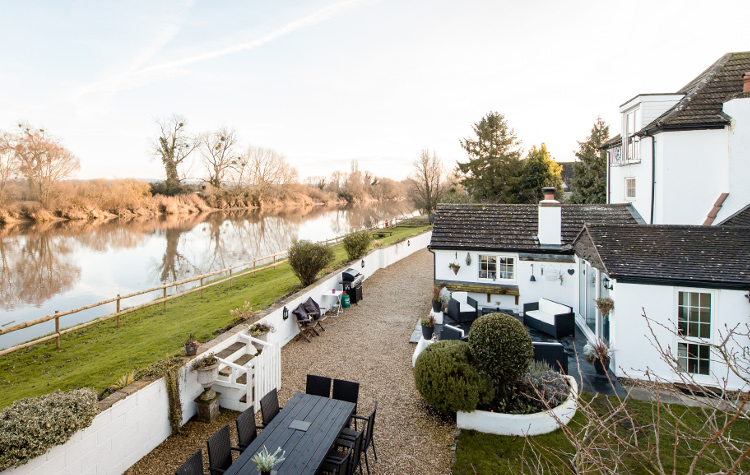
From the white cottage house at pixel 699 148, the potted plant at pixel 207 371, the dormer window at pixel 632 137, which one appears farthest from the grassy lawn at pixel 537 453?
the dormer window at pixel 632 137

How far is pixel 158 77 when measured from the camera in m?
31.1

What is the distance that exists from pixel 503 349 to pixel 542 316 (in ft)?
17.4

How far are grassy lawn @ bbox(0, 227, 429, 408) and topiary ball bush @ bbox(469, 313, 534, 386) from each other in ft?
17.6

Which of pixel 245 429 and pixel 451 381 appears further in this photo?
pixel 451 381

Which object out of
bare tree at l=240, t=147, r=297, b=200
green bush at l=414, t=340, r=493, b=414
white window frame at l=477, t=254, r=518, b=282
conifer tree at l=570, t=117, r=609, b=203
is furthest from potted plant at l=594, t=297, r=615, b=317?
bare tree at l=240, t=147, r=297, b=200

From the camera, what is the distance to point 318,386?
620 cm

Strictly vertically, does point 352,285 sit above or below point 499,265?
below

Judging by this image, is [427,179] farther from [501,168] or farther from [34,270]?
[34,270]

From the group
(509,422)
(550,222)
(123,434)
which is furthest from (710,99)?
(123,434)

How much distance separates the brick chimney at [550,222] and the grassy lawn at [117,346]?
7.99 meters

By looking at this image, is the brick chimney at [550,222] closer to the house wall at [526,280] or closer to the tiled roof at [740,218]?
the house wall at [526,280]

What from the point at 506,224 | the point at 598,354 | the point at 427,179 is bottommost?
the point at 598,354

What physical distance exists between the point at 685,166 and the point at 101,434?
14.6 m

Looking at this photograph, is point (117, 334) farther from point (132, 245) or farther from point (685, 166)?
point (132, 245)
